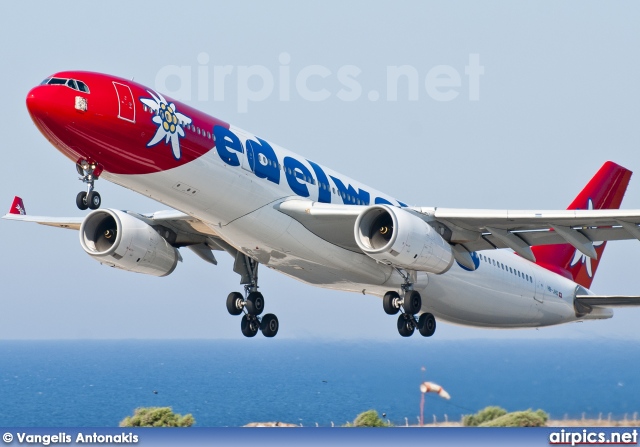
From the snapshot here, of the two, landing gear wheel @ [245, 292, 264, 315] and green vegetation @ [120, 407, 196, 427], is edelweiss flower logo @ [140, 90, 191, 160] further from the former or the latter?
green vegetation @ [120, 407, 196, 427]

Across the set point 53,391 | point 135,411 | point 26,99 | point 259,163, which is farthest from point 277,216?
point 53,391

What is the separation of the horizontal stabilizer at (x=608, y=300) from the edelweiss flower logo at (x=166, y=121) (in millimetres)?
15055

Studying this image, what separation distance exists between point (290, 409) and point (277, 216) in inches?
950

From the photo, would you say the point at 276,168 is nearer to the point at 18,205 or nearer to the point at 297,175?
the point at 297,175

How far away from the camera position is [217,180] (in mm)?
24344

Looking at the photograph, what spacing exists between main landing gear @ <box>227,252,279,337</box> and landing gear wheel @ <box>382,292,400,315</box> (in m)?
3.77

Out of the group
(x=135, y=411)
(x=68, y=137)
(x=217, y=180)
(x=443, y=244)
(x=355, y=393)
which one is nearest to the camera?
(x=68, y=137)

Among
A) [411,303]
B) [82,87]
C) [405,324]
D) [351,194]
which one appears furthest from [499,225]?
[82,87]

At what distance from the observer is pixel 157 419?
43.5 meters

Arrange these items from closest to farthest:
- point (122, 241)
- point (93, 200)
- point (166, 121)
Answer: point (93, 200) < point (166, 121) < point (122, 241)

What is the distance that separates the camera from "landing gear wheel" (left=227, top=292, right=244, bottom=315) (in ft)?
98.8

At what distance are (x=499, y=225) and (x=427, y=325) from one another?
4.16m

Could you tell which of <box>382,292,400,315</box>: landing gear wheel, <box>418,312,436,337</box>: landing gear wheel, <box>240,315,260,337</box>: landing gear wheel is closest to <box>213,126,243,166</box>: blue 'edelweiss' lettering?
<box>382,292,400,315</box>: landing gear wheel

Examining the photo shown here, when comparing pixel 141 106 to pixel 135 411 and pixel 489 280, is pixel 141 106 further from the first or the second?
pixel 135 411
